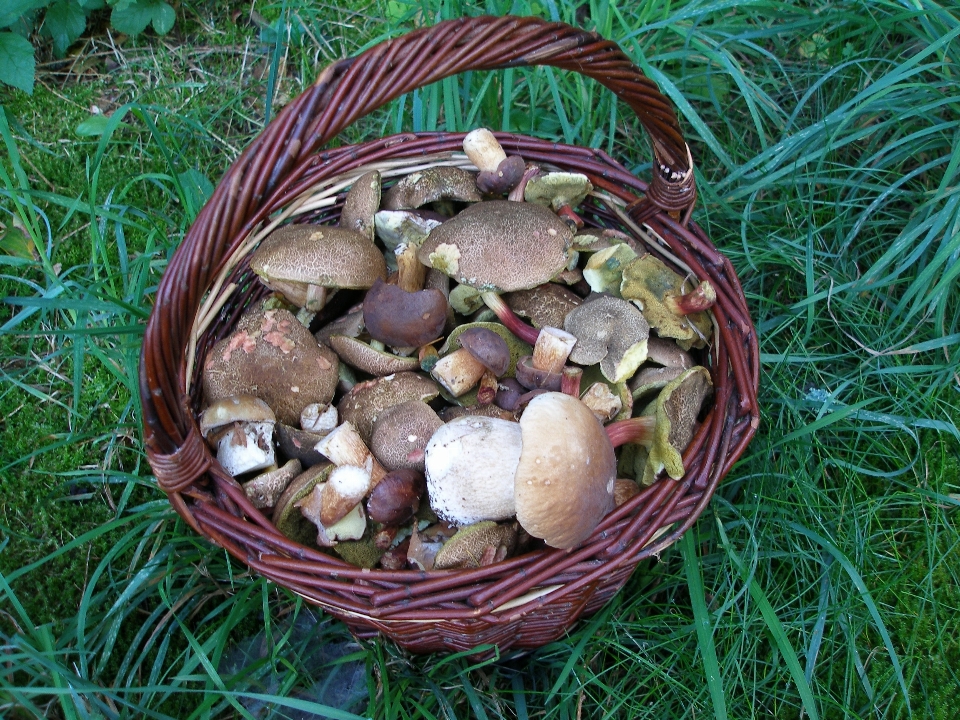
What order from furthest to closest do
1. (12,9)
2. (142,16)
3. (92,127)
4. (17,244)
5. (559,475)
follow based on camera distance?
(142,16), (92,127), (17,244), (12,9), (559,475)

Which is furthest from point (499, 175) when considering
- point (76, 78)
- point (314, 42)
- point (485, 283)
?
point (76, 78)

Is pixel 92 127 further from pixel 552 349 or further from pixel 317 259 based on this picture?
pixel 552 349

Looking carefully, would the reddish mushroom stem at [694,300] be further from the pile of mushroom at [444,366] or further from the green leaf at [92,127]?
the green leaf at [92,127]

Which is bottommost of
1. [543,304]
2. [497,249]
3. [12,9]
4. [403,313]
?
Answer: [543,304]

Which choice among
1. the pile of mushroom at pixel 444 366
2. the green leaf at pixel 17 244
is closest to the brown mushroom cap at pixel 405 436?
the pile of mushroom at pixel 444 366

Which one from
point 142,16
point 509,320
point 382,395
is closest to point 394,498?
point 382,395

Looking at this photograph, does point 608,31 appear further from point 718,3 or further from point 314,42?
point 314,42

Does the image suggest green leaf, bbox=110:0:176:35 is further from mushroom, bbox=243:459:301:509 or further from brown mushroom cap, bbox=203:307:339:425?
mushroom, bbox=243:459:301:509

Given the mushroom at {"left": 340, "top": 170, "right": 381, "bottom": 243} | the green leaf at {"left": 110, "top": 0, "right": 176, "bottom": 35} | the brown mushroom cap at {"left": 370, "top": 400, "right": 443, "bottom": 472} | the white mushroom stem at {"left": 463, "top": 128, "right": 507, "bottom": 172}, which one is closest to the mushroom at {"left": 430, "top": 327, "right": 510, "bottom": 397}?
the brown mushroom cap at {"left": 370, "top": 400, "right": 443, "bottom": 472}
